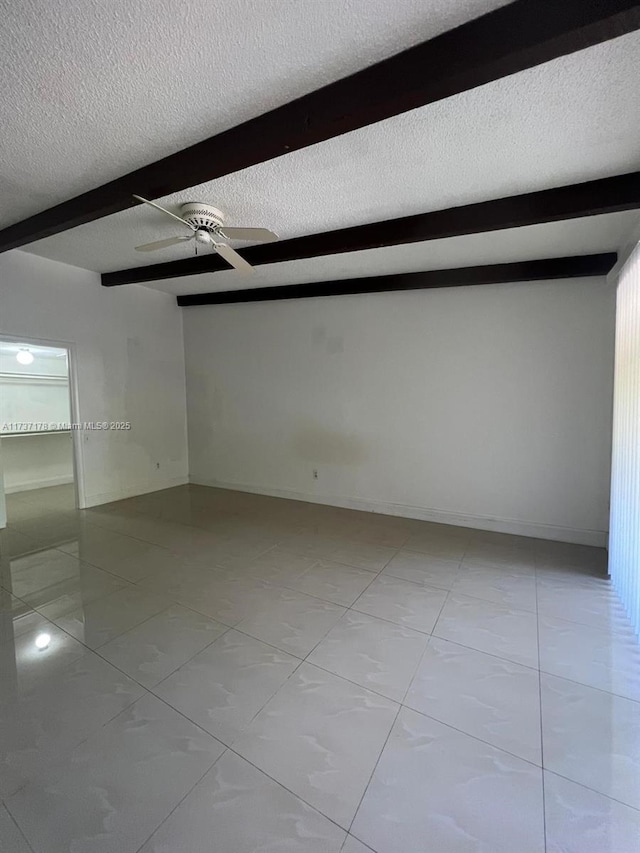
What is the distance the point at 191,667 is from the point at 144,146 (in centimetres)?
272

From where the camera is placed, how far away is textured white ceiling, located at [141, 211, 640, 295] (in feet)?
8.49

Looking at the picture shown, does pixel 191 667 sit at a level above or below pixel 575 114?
below

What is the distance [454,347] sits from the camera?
379 centimetres

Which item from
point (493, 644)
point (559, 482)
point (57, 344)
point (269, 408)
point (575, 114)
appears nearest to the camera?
point (575, 114)

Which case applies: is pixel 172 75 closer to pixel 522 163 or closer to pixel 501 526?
pixel 522 163

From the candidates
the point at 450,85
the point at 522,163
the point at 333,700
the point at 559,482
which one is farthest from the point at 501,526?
the point at 450,85

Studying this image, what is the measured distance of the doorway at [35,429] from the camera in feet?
16.6

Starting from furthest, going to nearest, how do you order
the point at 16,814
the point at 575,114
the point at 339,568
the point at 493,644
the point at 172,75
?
the point at 339,568 → the point at 493,644 → the point at 575,114 → the point at 172,75 → the point at 16,814

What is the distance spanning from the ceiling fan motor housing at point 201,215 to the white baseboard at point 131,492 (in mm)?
3721

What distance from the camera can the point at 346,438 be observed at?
448 centimetres

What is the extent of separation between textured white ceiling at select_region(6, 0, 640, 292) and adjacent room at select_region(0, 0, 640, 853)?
0.01m

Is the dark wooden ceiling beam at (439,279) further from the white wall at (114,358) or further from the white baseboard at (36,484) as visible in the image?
the white baseboard at (36,484)

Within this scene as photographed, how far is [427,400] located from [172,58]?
336 centimetres

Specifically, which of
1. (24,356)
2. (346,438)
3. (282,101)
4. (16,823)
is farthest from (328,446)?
(24,356)
